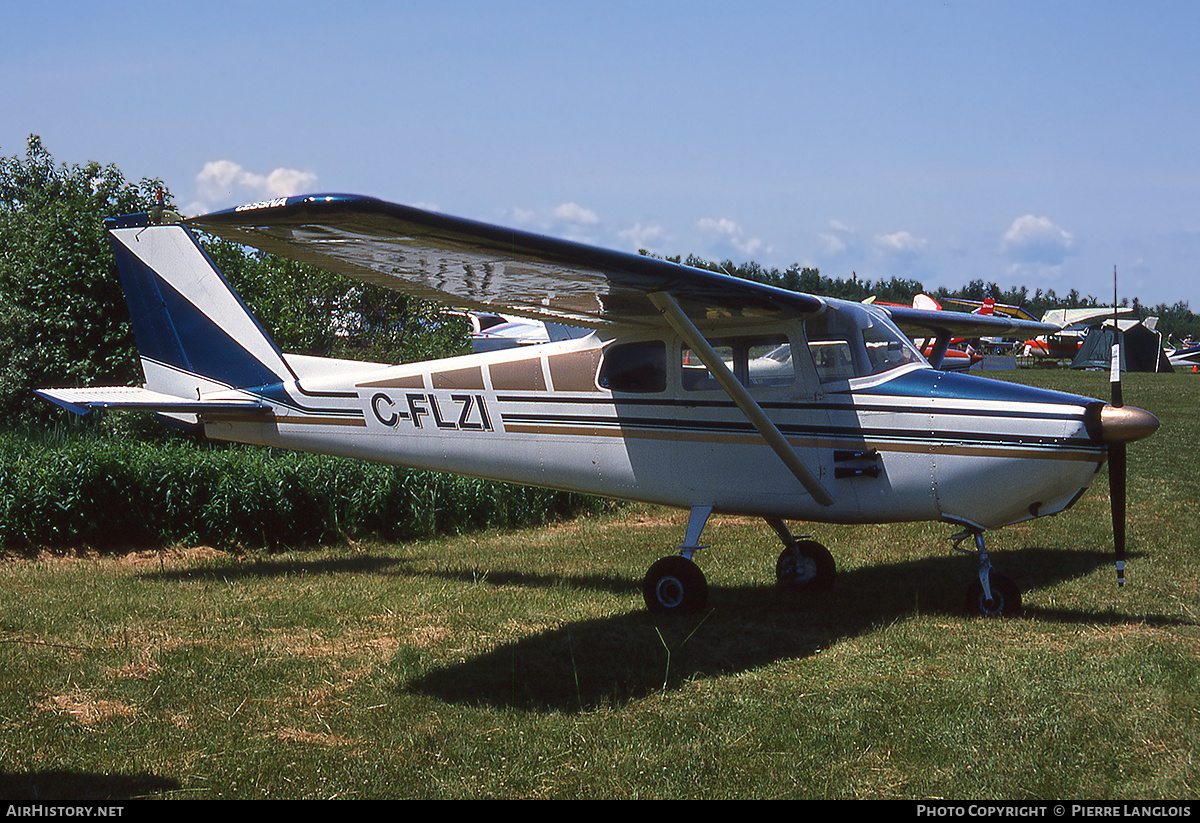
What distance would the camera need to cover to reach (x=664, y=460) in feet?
25.0

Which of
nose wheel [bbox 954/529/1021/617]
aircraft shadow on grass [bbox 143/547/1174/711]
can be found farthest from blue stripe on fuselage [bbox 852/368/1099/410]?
aircraft shadow on grass [bbox 143/547/1174/711]

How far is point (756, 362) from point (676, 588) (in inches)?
73.9

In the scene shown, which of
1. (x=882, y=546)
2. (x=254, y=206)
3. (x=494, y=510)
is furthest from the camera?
(x=494, y=510)

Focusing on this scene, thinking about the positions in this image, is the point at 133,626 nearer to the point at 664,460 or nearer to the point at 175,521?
the point at 175,521

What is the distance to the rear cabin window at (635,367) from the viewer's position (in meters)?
7.62

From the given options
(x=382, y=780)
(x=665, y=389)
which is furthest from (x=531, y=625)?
(x=382, y=780)

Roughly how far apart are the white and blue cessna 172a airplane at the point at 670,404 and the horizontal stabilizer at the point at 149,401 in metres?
0.02

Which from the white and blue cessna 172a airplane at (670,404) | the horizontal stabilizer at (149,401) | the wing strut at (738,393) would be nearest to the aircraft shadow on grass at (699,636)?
the white and blue cessna 172a airplane at (670,404)

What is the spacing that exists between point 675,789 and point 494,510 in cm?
797

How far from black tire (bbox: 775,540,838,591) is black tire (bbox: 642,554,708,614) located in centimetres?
125

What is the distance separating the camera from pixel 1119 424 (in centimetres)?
630

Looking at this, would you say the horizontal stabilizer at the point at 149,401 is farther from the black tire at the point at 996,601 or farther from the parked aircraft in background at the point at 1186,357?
the parked aircraft in background at the point at 1186,357

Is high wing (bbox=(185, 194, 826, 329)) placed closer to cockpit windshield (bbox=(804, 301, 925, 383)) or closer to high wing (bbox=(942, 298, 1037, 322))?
cockpit windshield (bbox=(804, 301, 925, 383))

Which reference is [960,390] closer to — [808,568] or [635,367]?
[808,568]
